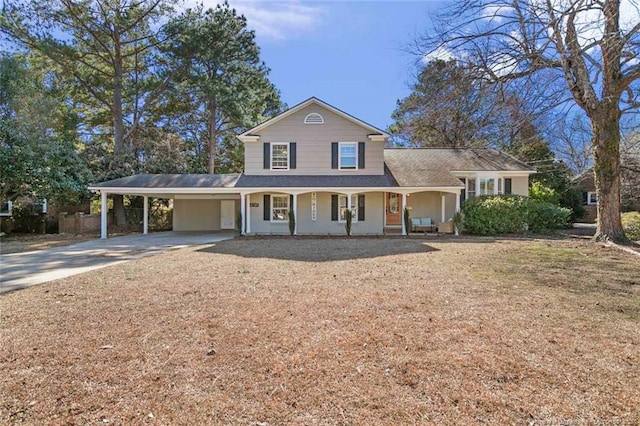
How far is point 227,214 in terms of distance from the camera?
2186 cm

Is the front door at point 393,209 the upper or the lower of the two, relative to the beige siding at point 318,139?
lower

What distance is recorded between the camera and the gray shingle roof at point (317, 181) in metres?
16.3

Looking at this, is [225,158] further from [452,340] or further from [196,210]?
[452,340]

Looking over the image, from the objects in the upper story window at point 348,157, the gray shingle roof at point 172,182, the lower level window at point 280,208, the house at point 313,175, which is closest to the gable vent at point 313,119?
the house at point 313,175

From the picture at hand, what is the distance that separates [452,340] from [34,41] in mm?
26819

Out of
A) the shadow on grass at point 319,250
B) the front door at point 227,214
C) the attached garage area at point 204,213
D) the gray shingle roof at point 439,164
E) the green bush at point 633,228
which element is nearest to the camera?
the shadow on grass at point 319,250

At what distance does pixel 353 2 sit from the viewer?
11477 millimetres

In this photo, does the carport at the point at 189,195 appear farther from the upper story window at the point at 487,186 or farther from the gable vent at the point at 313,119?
the upper story window at the point at 487,186

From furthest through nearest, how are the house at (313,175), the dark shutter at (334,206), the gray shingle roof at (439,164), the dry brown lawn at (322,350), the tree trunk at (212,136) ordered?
1. the tree trunk at (212,136)
2. the dark shutter at (334,206)
3. the house at (313,175)
4. the gray shingle roof at (439,164)
5. the dry brown lawn at (322,350)

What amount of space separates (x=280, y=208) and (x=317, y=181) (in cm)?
258

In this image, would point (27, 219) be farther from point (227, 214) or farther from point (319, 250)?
point (319, 250)

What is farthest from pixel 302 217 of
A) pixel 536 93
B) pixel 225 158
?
pixel 225 158

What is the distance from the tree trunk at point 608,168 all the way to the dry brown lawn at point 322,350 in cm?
676

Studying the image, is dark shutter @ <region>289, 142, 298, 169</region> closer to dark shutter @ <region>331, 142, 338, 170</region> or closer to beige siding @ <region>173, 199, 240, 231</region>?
dark shutter @ <region>331, 142, 338, 170</region>
